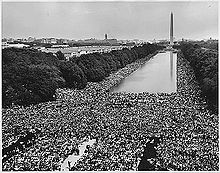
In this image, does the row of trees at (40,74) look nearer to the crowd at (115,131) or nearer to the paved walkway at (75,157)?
the crowd at (115,131)

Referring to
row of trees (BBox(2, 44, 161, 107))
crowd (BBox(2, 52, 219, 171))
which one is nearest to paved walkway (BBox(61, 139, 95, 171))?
crowd (BBox(2, 52, 219, 171))

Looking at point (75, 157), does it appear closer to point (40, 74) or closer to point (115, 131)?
point (115, 131)

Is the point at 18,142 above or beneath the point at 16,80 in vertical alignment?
beneath

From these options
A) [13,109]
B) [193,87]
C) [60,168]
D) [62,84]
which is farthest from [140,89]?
[60,168]

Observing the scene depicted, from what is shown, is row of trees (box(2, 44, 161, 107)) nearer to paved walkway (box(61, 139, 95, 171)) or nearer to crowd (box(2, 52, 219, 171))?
crowd (box(2, 52, 219, 171))

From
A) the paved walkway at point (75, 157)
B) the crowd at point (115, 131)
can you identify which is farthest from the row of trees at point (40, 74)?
the paved walkway at point (75, 157)

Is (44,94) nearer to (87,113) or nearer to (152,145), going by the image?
(87,113)
